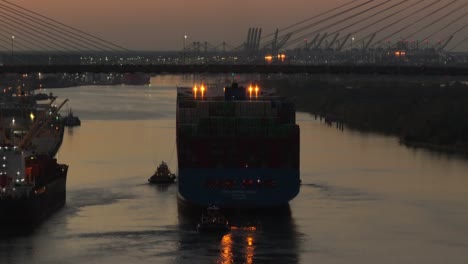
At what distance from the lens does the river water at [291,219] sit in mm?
28094

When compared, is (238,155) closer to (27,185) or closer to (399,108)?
(27,185)

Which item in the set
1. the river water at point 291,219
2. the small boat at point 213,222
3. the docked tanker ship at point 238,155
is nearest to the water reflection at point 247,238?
the river water at point 291,219

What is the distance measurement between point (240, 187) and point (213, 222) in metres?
2.93

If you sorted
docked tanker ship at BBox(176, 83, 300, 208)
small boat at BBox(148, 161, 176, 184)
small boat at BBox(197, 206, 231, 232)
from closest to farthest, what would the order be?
1. small boat at BBox(197, 206, 231, 232)
2. docked tanker ship at BBox(176, 83, 300, 208)
3. small boat at BBox(148, 161, 176, 184)

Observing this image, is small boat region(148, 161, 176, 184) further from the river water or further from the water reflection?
the water reflection

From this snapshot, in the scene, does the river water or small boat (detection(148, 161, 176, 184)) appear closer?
the river water

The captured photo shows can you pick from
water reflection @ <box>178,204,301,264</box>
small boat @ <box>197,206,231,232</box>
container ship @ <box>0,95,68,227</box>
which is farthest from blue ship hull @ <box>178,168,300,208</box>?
container ship @ <box>0,95,68,227</box>

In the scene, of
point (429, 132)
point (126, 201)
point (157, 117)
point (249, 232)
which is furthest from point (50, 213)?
point (157, 117)

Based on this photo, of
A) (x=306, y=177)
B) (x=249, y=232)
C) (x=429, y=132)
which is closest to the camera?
(x=249, y=232)

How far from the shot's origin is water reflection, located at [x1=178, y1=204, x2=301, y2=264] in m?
27.7

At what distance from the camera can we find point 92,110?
A: 8456 cm

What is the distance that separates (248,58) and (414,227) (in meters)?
95.2

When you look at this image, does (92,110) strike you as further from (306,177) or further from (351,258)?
(351,258)

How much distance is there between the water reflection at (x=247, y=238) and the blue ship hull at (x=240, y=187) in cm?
25
